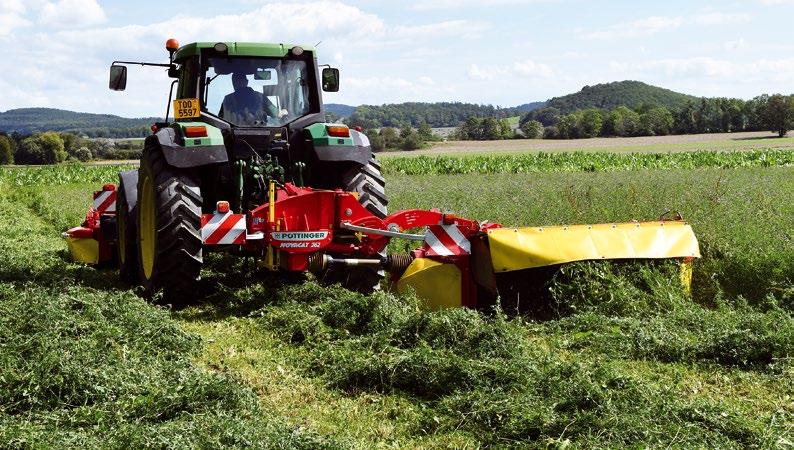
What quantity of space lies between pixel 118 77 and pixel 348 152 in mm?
2223

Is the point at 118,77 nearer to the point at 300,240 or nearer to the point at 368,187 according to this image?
the point at 368,187

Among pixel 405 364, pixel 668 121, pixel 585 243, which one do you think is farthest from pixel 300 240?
pixel 668 121

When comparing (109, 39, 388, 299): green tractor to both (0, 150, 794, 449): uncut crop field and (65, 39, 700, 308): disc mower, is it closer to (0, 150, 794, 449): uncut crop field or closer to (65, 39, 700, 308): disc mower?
(65, 39, 700, 308): disc mower

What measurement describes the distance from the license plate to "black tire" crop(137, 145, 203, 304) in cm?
54

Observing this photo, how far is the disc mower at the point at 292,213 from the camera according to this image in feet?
21.1

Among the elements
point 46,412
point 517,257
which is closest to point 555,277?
point 517,257

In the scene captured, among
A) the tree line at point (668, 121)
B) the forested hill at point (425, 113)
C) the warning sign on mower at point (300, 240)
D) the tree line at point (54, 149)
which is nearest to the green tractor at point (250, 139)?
the warning sign on mower at point (300, 240)

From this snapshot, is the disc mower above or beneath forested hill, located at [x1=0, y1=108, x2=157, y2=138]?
beneath

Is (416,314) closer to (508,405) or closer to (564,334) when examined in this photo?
(564,334)

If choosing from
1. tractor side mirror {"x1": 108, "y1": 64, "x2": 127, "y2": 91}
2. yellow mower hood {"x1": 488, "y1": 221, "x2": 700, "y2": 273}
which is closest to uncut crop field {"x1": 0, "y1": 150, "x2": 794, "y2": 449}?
yellow mower hood {"x1": 488, "y1": 221, "x2": 700, "y2": 273}

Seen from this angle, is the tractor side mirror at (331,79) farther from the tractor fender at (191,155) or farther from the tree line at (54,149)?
the tree line at (54,149)

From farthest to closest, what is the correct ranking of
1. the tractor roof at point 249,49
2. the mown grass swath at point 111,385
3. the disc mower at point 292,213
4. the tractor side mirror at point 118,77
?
the tractor side mirror at point 118,77 → the tractor roof at point 249,49 → the disc mower at point 292,213 → the mown grass swath at point 111,385

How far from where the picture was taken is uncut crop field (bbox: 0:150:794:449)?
3.73 m

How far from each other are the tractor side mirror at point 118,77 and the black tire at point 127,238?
981mm
